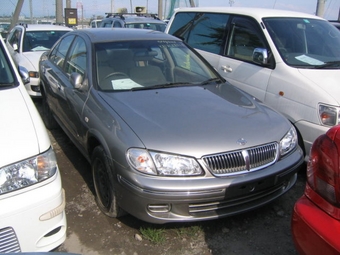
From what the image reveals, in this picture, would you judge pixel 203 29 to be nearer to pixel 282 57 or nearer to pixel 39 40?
pixel 282 57

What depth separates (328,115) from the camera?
3625 millimetres

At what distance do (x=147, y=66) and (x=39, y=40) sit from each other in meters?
5.07

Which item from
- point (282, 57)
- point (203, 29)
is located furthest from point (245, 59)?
point (203, 29)

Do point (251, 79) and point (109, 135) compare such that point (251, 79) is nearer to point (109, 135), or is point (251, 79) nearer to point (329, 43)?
point (329, 43)

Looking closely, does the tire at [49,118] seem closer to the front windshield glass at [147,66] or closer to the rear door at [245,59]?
the front windshield glass at [147,66]

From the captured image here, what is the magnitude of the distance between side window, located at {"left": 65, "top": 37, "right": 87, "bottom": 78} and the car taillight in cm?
265

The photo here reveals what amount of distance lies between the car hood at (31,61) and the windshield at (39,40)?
0.40m

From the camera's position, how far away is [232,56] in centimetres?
518

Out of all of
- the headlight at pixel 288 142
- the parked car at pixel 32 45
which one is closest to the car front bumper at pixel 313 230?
the headlight at pixel 288 142

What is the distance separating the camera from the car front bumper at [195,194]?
2670 mm

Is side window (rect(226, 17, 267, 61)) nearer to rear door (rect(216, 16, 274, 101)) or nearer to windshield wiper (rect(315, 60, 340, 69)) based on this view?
rear door (rect(216, 16, 274, 101))

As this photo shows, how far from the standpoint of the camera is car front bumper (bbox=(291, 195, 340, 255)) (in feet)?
5.75

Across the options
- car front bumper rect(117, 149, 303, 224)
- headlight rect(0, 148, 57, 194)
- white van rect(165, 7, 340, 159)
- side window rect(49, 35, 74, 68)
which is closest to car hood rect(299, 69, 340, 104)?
white van rect(165, 7, 340, 159)

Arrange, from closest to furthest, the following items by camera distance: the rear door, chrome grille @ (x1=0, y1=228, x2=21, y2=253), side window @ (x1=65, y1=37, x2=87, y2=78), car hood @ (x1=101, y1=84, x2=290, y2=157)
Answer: chrome grille @ (x1=0, y1=228, x2=21, y2=253) → car hood @ (x1=101, y1=84, x2=290, y2=157) → side window @ (x1=65, y1=37, x2=87, y2=78) → the rear door
